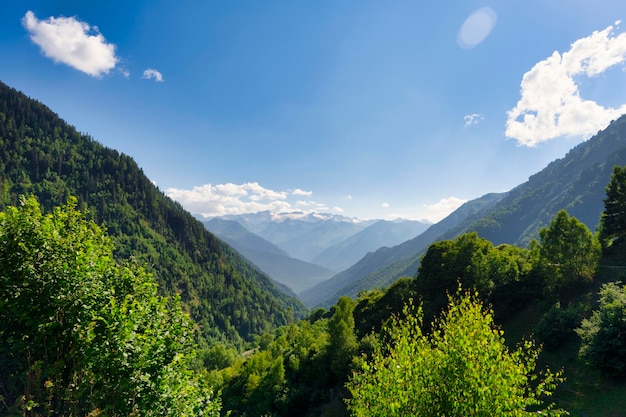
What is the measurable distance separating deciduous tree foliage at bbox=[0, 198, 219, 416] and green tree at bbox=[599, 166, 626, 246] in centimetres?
6636

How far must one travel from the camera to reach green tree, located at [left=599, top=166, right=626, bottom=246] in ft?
159

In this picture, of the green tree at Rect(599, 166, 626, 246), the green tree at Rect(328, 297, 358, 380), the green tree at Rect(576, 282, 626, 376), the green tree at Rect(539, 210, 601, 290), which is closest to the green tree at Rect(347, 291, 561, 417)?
the green tree at Rect(576, 282, 626, 376)

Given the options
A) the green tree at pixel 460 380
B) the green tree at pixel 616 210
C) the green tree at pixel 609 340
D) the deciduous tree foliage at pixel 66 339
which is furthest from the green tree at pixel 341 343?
the green tree at pixel 616 210

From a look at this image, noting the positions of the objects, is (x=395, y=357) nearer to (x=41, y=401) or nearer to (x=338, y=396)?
(x=41, y=401)

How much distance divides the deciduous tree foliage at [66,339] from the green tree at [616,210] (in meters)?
66.4

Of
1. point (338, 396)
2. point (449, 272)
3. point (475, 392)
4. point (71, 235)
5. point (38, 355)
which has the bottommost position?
point (338, 396)

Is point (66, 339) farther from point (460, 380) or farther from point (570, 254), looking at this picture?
point (570, 254)

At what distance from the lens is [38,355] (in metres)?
10.8

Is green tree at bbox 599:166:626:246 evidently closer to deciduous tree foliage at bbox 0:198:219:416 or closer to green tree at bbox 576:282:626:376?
green tree at bbox 576:282:626:376

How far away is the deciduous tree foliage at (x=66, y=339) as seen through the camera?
10.3m

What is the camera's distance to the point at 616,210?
4938 cm

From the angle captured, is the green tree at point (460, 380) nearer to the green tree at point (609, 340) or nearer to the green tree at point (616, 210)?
the green tree at point (609, 340)

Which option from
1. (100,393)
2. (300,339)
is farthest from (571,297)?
(100,393)

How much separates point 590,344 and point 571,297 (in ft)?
60.4
